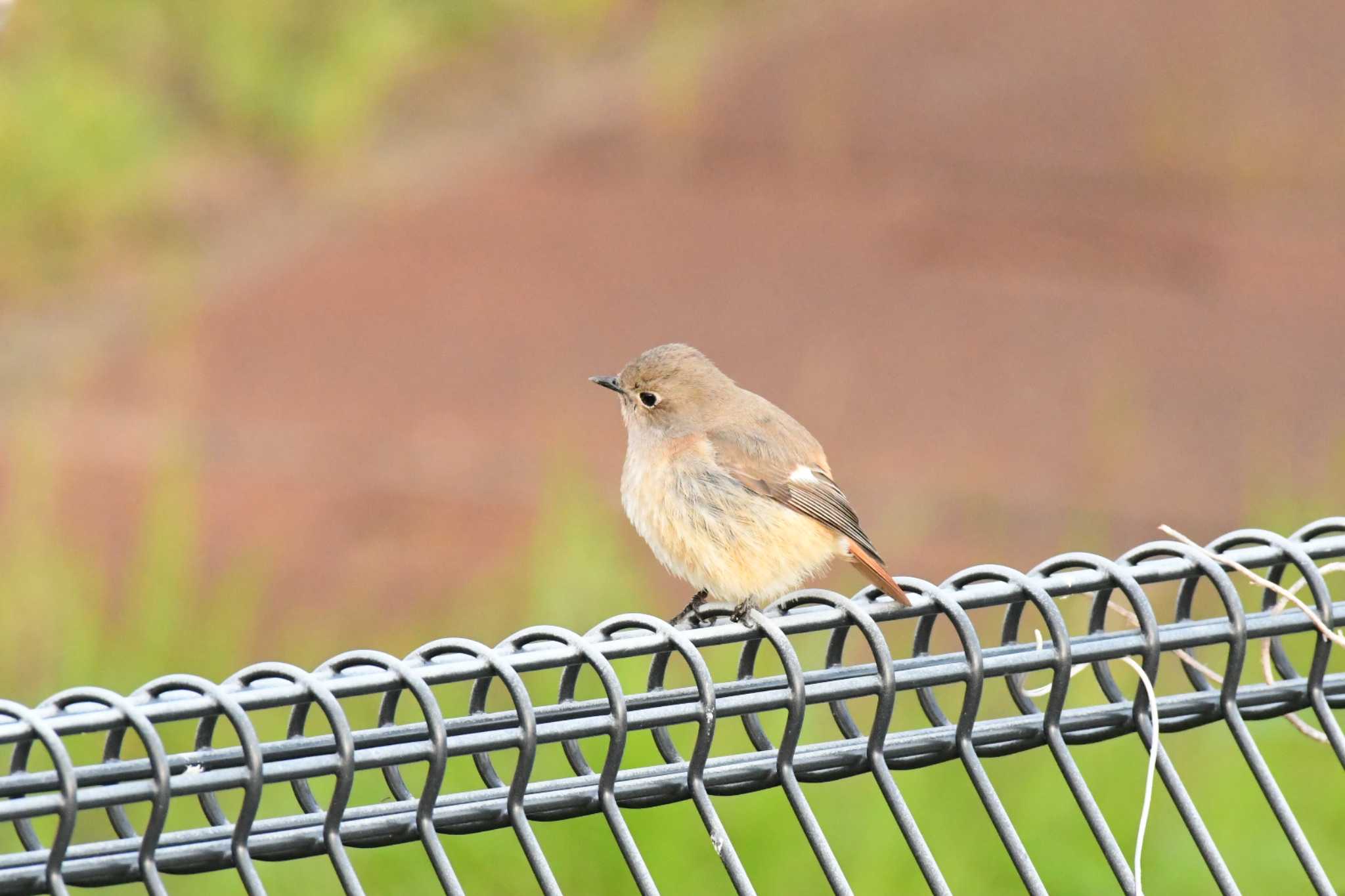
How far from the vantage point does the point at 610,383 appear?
14.1ft

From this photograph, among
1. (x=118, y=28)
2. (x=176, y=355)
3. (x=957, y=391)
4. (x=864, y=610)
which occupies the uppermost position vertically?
(x=118, y=28)

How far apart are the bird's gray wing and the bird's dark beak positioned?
0.80 ft

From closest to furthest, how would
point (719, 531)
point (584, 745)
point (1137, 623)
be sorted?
point (1137, 623) → point (719, 531) → point (584, 745)

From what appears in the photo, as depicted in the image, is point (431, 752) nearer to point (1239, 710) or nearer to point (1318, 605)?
point (1239, 710)

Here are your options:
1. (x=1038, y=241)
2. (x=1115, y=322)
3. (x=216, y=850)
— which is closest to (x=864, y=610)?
(x=216, y=850)

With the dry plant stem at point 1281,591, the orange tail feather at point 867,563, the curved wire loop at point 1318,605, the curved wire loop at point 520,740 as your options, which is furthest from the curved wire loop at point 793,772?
the orange tail feather at point 867,563

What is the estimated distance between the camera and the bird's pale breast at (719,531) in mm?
4004

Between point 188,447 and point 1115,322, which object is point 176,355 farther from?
point 1115,322

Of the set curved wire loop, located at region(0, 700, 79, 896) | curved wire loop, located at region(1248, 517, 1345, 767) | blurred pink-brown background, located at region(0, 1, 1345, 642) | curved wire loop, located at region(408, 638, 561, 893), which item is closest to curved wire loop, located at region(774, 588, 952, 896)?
curved wire loop, located at region(408, 638, 561, 893)

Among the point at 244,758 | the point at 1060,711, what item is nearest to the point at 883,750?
the point at 1060,711

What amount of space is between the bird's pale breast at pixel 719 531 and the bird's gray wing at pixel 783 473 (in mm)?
24

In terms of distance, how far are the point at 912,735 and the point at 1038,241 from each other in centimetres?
643

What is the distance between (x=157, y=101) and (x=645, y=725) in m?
6.36

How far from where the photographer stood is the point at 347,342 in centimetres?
752
